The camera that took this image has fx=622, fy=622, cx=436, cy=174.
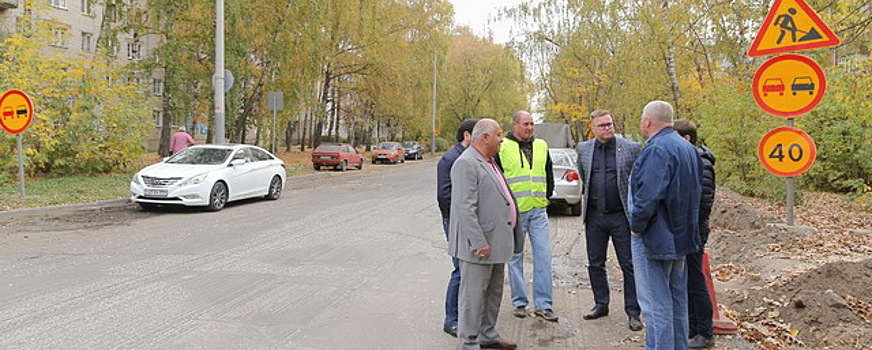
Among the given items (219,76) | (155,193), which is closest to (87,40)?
(219,76)

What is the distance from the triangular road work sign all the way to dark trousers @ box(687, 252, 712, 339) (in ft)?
12.1

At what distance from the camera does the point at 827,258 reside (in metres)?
6.72

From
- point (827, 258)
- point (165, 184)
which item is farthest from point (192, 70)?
point (827, 258)

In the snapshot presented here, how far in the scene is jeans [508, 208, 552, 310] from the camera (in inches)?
219

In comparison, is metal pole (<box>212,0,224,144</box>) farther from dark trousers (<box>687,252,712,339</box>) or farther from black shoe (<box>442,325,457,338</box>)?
dark trousers (<box>687,252,712,339</box>)

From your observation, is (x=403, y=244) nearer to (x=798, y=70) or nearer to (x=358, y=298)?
(x=358, y=298)

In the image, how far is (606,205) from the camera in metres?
5.38

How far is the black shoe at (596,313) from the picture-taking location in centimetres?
552

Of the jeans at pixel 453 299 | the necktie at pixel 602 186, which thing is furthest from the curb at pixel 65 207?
the necktie at pixel 602 186

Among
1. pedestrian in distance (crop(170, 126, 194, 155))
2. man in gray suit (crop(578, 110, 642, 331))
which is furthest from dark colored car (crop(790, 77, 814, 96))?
pedestrian in distance (crop(170, 126, 194, 155))

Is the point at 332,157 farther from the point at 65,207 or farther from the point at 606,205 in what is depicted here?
the point at 606,205

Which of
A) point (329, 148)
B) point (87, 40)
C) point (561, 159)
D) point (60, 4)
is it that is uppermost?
point (60, 4)

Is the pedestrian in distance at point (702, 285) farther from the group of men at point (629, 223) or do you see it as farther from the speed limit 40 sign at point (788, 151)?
the speed limit 40 sign at point (788, 151)

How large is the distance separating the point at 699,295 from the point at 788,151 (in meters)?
3.23
